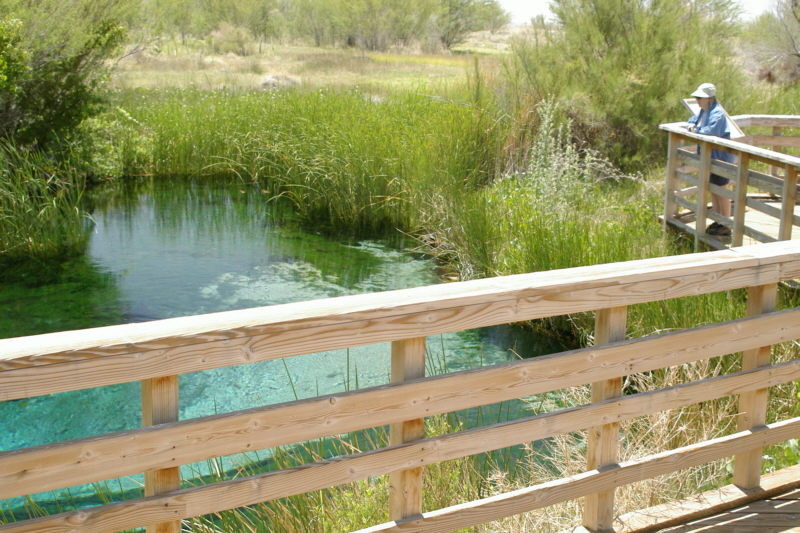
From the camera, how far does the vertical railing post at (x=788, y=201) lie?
5.84 meters

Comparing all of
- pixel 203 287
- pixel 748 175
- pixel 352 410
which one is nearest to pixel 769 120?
pixel 748 175

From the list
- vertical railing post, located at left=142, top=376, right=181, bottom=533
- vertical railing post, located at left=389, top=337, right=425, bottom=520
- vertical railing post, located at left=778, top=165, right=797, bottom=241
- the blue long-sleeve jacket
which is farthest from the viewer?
the blue long-sleeve jacket

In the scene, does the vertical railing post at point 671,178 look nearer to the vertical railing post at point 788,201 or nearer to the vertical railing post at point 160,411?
the vertical railing post at point 788,201

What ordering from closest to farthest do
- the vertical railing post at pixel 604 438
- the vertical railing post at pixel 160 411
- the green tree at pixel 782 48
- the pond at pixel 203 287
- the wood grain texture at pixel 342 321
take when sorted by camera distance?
the wood grain texture at pixel 342 321 → the vertical railing post at pixel 160 411 → the vertical railing post at pixel 604 438 → the pond at pixel 203 287 → the green tree at pixel 782 48

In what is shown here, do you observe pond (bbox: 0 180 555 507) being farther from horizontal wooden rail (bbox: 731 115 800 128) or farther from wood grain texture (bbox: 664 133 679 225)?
horizontal wooden rail (bbox: 731 115 800 128)

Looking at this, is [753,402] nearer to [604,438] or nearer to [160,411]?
[604,438]

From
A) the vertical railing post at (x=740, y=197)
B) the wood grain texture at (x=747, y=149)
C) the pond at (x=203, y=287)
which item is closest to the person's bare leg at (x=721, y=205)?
the wood grain texture at (x=747, y=149)

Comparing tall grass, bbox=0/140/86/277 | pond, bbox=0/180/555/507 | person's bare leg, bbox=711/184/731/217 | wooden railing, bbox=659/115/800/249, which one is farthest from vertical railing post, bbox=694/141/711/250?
tall grass, bbox=0/140/86/277

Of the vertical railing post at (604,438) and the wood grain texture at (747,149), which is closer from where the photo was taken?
the vertical railing post at (604,438)

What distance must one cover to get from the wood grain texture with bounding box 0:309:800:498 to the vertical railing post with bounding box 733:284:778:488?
2.3 inches

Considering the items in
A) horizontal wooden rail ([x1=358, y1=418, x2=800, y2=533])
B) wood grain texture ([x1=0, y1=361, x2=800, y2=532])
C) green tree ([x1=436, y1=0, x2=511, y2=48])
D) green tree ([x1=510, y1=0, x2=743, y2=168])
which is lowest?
horizontal wooden rail ([x1=358, y1=418, x2=800, y2=533])

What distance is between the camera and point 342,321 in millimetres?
1817

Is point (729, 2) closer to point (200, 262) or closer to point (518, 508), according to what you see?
point (200, 262)

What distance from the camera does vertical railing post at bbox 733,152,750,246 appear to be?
6285mm
